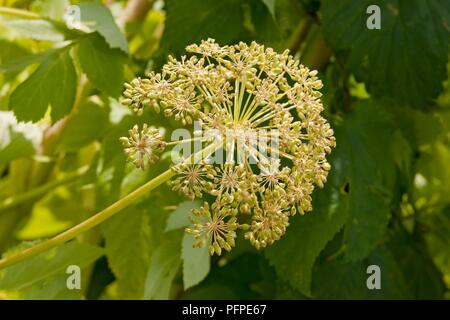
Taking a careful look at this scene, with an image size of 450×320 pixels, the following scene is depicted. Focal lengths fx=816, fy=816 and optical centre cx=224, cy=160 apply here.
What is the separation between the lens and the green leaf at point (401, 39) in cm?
114

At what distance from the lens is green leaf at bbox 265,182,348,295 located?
1.10m

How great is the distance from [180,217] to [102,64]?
248mm

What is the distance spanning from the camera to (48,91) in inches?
44.3

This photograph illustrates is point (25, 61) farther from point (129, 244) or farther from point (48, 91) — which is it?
point (129, 244)

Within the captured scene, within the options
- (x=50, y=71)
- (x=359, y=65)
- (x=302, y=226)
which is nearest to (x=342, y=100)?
(x=359, y=65)

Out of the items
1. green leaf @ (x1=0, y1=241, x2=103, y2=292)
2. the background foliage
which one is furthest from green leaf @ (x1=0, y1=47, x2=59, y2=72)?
green leaf @ (x1=0, y1=241, x2=103, y2=292)

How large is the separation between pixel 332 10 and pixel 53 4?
1.39ft

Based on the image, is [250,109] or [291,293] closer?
[250,109]

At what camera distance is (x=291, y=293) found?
4.10 ft

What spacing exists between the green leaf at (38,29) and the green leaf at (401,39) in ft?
1.25

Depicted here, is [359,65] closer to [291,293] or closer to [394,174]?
[394,174]

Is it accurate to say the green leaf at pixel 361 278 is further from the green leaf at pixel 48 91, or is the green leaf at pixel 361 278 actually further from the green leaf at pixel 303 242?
the green leaf at pixel 48 91

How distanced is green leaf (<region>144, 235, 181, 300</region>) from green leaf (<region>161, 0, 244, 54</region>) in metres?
0.29
